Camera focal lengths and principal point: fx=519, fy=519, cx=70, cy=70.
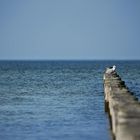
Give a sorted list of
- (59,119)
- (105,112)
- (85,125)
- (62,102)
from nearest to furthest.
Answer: (85,125) < (59,119) < (105,112) < (62,102)

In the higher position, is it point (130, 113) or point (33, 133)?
point (130, 113)

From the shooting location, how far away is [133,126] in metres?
10.6

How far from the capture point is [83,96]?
122ft

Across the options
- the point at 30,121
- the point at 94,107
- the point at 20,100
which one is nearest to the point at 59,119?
the point at 30,121

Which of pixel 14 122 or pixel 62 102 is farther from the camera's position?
pixel 62 102

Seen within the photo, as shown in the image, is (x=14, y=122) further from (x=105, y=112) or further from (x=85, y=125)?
(x=105, y=112)

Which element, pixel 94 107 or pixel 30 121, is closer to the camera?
pixel 30 121

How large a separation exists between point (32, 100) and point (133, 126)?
23.7 m

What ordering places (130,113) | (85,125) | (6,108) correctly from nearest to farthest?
(130,113) < (85,125) < (6,108)

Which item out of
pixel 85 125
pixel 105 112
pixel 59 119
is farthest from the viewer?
pixel 105 112

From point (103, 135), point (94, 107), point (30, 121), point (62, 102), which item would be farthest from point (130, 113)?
point (62, 102)

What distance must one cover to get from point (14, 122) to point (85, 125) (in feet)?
10.7

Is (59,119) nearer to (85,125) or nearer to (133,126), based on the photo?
(85,125)

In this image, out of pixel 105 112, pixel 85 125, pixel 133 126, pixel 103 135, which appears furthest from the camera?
pixel 105 112
